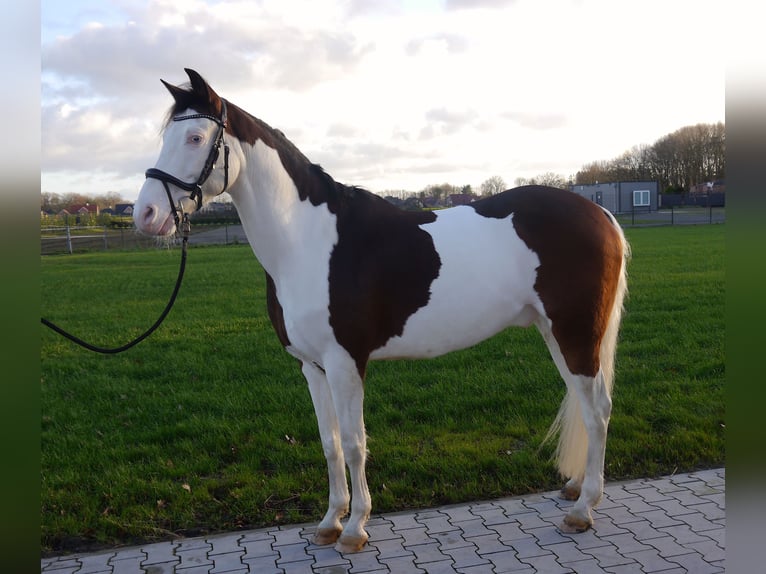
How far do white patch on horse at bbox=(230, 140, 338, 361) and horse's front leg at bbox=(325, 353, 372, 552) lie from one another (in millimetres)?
149

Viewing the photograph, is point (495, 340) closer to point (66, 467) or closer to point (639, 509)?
point (639, 509)

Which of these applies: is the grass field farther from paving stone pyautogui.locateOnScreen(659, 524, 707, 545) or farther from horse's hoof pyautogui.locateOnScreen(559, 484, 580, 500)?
paving stone pyautogui.locateOnScreen(659, 524, 707, 545)

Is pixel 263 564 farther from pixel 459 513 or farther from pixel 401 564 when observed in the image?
pixel 459 513

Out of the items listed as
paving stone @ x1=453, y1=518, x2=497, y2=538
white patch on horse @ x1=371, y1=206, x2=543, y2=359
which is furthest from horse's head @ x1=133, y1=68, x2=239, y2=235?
paving stone @ x1=453, y1=518, x2=497, y2=538

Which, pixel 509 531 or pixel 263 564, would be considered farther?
pixel 509 531

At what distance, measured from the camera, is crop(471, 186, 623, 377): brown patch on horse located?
10.7 ft

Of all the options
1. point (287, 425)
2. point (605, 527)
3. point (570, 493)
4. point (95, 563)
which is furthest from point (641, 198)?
point (95, 563)

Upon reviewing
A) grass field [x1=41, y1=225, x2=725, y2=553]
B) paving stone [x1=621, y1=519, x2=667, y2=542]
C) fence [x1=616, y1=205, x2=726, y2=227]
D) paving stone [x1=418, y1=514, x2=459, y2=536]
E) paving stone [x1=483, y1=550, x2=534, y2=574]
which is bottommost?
paving stone [x1=621, y1=519, x2=667, y2=542]

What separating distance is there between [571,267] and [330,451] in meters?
1.75

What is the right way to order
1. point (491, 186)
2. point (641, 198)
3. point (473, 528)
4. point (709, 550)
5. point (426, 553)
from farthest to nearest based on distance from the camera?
point (641, 198), point (491, 186), point (473, 528), point (426, 553), point (709, 550)

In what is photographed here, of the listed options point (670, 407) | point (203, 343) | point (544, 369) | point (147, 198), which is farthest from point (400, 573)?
point (203, 343)

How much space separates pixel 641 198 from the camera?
3959cm

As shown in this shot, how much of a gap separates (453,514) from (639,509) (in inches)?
45.2

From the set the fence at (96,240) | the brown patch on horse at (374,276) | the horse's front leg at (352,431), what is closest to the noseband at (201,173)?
the brown patch on horse at (374,276)
